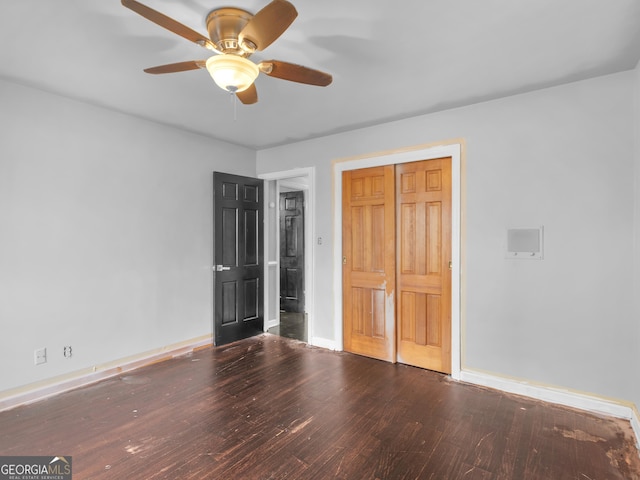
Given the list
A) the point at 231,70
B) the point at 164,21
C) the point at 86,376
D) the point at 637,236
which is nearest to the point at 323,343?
the point at 86,376

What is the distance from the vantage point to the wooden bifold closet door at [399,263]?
339 centimetres

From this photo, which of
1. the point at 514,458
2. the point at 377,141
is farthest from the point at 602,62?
the point at 514,458

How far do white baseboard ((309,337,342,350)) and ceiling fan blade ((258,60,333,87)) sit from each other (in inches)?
119

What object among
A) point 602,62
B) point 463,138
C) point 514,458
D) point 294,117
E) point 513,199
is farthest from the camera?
point 294,117

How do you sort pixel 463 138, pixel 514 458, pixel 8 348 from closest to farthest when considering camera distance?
pixel 514 458 < pixel 8 348 < pixel 463 138

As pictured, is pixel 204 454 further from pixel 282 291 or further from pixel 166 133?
pixel 282 291

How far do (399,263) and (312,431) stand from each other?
76.1 inches

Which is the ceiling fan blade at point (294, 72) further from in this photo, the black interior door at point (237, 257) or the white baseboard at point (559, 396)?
the white baseboard at point (559, 396)

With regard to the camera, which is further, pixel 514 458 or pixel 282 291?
pixel 282 291

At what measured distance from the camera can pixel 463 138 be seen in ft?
10.6

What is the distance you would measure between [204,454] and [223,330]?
2230mm

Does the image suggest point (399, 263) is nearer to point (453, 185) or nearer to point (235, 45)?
point (453, 185)

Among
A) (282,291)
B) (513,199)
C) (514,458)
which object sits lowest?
(514,458)

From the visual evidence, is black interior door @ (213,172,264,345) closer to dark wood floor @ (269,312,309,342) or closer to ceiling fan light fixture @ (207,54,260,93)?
dark wood floor @ (269,312,309,342)
